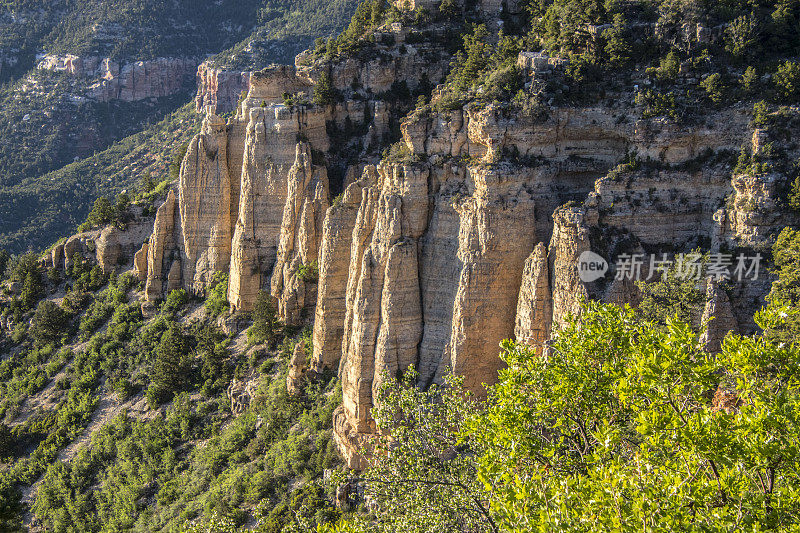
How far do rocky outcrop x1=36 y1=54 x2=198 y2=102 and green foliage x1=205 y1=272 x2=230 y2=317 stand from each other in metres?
92.8

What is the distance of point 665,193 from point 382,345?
50.1 feet

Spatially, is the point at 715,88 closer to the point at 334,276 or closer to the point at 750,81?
the point at 750,81

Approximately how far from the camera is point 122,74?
443 ft

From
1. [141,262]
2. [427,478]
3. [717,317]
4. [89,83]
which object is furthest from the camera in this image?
[89,83]

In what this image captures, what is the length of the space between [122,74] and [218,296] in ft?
318

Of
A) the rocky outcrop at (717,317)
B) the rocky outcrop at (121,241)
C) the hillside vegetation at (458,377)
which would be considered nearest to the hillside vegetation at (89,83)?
the rocky outcrop at (121,241)

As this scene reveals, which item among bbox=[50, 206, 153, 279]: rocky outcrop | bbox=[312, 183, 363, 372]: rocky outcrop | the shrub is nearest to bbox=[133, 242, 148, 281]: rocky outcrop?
bbox=[50, 206, 153, 279]: rocky outcrop

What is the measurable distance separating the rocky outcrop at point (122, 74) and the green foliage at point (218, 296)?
92764 millimetres

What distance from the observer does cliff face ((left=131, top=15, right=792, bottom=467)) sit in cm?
3203

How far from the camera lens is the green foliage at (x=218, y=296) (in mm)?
53781

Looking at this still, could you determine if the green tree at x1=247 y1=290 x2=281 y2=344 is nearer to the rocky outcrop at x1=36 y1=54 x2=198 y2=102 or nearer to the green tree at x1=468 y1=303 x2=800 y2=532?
the green tree at x1=468 y1=303 x2=800 y2=532

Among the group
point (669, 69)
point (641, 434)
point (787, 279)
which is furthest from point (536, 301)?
point (641, 434)

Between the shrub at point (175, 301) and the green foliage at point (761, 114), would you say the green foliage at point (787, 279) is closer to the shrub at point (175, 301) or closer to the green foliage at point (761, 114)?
the green foliage at point (761, 114)

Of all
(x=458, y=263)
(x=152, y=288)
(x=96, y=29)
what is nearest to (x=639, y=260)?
(x=458, y=263)
